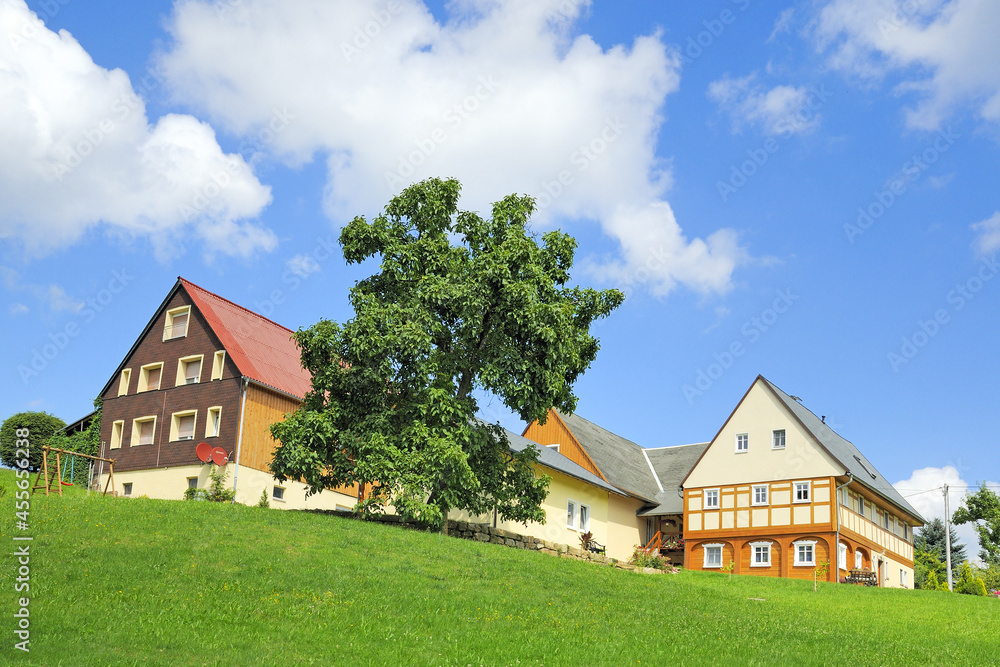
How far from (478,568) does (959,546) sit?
56590 mm

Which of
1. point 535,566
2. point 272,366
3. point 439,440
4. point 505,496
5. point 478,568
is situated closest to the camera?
point 478,568

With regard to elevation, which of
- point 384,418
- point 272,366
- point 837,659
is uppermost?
point 272,366

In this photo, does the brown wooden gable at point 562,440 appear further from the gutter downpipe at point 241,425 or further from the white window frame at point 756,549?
the gutter downpipe at point 241,425

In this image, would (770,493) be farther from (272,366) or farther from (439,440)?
(272,366)

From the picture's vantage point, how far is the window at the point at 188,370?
37.1 meters

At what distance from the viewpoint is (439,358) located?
1038 inches

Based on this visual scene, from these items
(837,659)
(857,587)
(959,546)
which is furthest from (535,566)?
(959,546)

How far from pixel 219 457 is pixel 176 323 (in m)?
8.13

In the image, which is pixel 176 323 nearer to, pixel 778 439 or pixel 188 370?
pixel 188 370

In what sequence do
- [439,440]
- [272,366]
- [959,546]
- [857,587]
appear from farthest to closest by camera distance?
[959,546]
[272,366]
[857,587]
[439,440]

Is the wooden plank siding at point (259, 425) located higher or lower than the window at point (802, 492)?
higher

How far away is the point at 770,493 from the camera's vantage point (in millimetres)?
38688

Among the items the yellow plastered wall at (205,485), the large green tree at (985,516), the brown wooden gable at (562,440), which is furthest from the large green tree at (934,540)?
the yellow plastered wall at (205,485)

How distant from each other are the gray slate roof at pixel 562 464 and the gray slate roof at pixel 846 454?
911 cm
